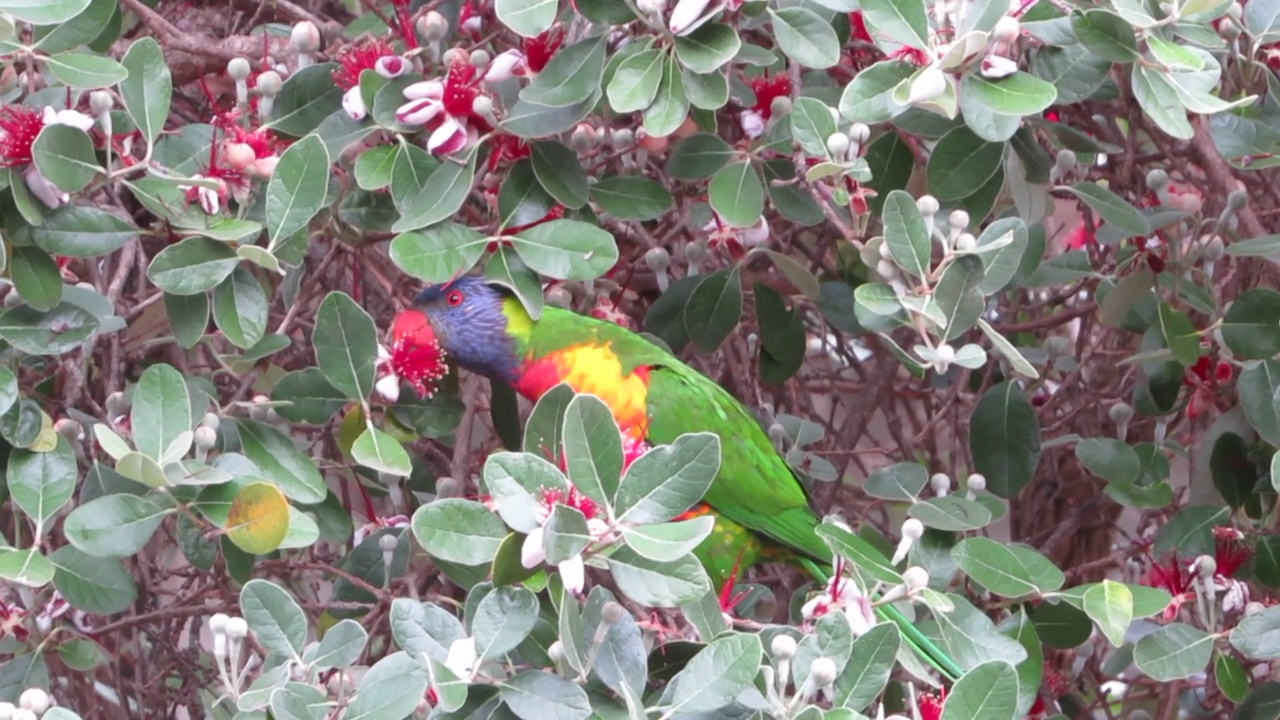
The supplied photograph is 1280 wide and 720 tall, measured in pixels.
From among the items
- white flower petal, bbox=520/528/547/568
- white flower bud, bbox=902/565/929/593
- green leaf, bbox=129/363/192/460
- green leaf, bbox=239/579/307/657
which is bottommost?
white flower bud, bbox=902/565/929/593

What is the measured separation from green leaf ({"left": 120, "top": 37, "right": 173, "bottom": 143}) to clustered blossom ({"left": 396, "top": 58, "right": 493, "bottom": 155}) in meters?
0.25

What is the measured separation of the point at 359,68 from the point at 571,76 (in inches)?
10.7

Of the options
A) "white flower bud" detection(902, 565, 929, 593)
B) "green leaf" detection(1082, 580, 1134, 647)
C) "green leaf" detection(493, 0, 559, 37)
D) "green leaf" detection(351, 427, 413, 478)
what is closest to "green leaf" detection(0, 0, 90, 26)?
"green leaf" detection(493, 0, 559, 37)

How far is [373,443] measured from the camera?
4.55 feet

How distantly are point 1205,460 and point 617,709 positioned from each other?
1.04 meters

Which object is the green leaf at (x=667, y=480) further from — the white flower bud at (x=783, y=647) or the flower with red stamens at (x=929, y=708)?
the flower with red stamens at (x=929, y=708)

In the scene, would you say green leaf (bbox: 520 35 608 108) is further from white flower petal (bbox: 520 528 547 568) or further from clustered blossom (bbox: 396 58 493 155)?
white flower petal (bbox: 520 528 547 568)

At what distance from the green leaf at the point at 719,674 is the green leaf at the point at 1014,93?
1.91 feet

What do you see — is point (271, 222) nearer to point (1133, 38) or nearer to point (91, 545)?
point (91, 545)

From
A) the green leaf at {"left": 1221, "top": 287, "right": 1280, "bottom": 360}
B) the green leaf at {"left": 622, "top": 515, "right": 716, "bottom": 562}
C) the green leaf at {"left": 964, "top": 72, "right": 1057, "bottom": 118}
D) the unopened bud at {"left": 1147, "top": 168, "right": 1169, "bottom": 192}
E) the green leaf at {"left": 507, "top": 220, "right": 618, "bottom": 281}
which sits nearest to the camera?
the green leaf at {"left": 622, "top": 515, "right": 716, "bottom": 562}

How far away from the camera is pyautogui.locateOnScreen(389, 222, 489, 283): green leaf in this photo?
143cm

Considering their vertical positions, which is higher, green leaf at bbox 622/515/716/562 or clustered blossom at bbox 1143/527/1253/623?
green leaf at bbox 622/515/716/562

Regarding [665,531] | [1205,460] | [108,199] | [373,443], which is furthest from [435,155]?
[1205,460]

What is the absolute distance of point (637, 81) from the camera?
4.55 feet
